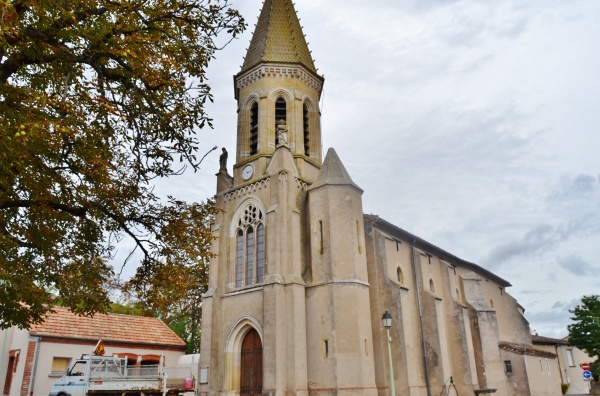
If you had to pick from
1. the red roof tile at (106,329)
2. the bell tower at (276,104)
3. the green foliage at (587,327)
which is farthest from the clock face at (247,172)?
the green foliage at (587,327)

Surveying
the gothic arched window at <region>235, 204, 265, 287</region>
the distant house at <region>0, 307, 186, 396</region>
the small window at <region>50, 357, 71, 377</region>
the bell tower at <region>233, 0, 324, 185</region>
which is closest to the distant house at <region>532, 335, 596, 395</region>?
the bell tower at <region>233, 0, 324, 185</region>

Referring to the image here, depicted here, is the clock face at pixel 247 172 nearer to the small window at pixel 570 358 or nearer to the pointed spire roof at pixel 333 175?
the pointed spire roof at pixel 333 175

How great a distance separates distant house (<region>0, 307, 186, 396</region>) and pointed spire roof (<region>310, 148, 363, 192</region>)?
12.8 metres

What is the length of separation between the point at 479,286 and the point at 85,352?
2370 cm

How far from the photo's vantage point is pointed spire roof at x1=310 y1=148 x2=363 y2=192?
23.7m

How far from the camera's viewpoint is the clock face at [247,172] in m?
26.4

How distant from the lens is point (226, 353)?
2317 centimetres

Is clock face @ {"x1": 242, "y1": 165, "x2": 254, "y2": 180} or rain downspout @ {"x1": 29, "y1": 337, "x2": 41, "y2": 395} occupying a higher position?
clock face @ {"x1": 242, "y1": 165, "x2": 254, "y2": 180}

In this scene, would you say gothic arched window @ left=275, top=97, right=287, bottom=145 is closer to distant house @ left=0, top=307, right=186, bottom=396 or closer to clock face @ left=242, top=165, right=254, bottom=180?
clock face @ left=242, top=165, right=254, bottom=180

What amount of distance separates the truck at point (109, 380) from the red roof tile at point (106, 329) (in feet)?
15.1

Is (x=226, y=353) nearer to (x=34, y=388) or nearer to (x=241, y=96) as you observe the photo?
(x=34, y=388)

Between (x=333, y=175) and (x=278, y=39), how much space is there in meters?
10.6

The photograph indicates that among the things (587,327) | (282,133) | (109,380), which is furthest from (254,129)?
(587,327)

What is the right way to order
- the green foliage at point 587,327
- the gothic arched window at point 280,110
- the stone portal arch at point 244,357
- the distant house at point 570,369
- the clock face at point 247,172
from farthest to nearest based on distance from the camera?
the distant house at point 570,369 → the green foliage at point 587,327 → the gothic arched window at point 280,110 → the clock face at point 247,172 → the stone portal arch at point 244,357
